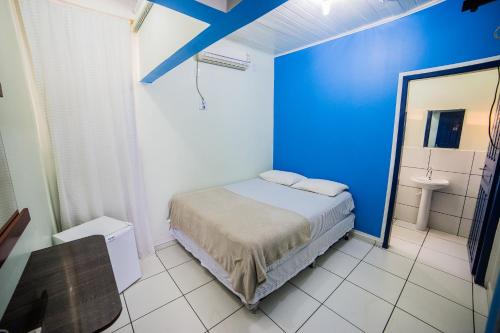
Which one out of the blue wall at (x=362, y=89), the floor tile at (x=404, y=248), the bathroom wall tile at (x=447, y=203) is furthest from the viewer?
the bathroom wall tile at (x=447, y=203)

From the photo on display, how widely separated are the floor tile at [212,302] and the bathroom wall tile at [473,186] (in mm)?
3278

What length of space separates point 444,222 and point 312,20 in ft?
10.9

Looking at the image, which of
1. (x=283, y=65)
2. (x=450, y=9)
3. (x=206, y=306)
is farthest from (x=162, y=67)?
(x=450, y=9)

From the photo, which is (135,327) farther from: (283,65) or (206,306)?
(283,65)

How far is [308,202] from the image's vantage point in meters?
2.41

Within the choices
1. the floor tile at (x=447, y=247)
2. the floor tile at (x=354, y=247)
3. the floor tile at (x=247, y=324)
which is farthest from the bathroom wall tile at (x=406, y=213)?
the floor tile at (x=247, y=324)

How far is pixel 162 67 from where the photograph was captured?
170cm

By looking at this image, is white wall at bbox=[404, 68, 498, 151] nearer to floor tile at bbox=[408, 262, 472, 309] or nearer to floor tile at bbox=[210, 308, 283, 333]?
floor tile at bbox=[408, 262, 472, 309]

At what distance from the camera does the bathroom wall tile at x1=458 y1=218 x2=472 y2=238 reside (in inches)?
108

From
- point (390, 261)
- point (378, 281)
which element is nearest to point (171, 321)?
point (378, 281)

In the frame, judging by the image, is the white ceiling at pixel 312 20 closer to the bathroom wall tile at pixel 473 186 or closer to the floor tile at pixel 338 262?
the bathroom wall tile at pixel 473 186

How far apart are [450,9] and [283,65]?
1.99 metres

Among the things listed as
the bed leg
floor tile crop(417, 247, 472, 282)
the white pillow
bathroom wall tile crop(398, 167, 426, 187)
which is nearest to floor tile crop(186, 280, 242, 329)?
the bed leg

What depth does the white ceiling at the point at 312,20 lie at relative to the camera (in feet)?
6.57
